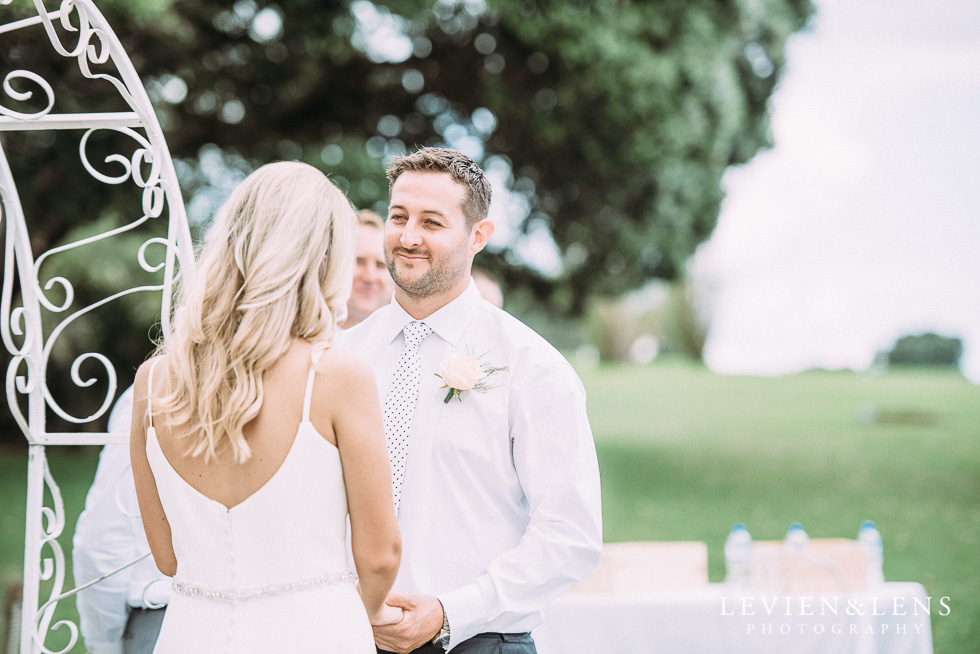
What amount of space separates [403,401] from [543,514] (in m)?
0.47

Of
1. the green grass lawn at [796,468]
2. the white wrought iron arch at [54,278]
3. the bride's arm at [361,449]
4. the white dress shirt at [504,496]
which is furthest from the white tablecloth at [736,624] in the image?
the green grass lawn at [796,468]

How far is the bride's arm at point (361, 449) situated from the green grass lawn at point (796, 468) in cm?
552

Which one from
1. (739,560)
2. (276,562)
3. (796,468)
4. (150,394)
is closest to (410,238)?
(150,394)

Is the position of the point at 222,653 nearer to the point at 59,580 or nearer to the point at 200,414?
the point at 200,414

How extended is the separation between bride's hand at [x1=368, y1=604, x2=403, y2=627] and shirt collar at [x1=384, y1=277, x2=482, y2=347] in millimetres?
727

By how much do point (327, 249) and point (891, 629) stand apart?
117 inches

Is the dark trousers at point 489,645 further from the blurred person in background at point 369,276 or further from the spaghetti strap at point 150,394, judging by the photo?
the blurred person in background at point 369,276

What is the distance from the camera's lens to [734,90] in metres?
9.05

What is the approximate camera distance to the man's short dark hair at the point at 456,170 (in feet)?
7.70

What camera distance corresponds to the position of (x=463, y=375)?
2.21 m

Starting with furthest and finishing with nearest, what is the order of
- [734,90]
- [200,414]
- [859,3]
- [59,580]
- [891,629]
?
[859,3] < [734,90] < [891,629] < [59,580] < [200,414]

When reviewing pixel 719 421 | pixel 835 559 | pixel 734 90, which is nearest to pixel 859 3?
pixel 719 421

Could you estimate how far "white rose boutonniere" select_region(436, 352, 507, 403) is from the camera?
220cm

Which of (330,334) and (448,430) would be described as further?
(448,430)
